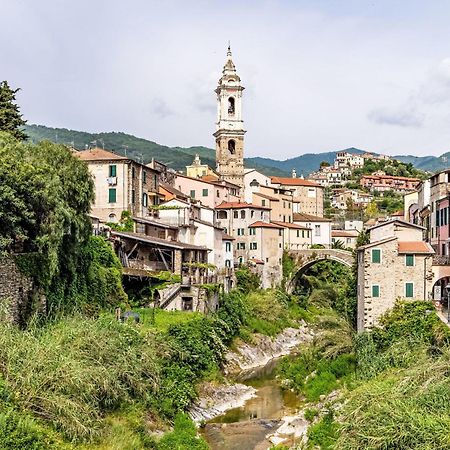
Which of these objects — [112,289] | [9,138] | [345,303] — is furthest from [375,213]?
[9,138]

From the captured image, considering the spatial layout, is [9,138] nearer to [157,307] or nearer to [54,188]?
[54,188]

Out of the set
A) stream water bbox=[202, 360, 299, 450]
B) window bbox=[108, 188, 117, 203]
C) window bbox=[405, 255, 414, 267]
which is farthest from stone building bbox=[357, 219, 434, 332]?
window bbox=[108, 188, 117, 203]

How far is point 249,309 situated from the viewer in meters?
54.7

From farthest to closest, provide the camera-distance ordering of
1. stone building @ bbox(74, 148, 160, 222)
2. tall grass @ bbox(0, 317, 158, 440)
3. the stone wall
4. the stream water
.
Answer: stone building @ bbox(74, 148, 160, 222) → the stream water → the stone wall → tall grass @ bbox(0, 317, 158, 440)

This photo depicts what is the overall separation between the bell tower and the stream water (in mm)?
51495

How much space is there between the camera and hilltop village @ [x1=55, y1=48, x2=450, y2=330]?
34781 mm

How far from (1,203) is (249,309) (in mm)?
32693

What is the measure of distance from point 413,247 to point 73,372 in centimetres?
2128

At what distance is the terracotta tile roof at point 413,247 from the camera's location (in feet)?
113

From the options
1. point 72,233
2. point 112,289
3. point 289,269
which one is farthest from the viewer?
point 289,269

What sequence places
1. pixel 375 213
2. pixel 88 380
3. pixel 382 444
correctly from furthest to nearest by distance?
pixel 375 213 → pixel 88 380 → pixel 382 444

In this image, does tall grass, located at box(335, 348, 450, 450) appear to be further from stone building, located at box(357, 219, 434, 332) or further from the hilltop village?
the hilltop village

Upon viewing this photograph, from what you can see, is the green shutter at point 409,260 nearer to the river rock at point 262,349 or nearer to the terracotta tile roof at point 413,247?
the terracotta tile roof at point 413,247

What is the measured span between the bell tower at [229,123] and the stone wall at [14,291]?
62.6m
